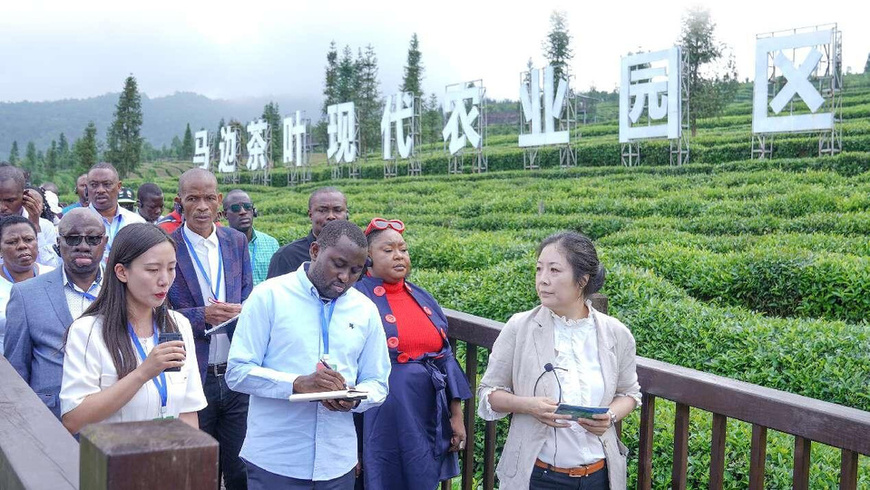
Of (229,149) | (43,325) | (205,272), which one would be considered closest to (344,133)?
(229,149)

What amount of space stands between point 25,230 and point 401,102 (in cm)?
2865

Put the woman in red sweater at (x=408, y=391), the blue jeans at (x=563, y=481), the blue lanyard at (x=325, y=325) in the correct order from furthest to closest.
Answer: the woman in red sweater at (x=408, y=391) → the blue lanyard at (x=325, y=325) → the blue jeans at (x=563, y=481)

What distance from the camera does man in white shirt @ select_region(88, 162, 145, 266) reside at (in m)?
5.28

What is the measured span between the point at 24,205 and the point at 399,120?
88.9ft

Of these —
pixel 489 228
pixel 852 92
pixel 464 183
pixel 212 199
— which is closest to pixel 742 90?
pixel 852 92

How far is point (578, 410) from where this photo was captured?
8.24 feet

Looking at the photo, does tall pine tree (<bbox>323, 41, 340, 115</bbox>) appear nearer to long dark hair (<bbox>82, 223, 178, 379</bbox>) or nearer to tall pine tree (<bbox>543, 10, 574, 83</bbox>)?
tall pine tree (<bbox>543, 10, 574, 83</bbox>)

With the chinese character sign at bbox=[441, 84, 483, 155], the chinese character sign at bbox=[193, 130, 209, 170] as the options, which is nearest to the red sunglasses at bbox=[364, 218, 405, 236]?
the chinese character sign at bbox=[441, 84, 483, 155]

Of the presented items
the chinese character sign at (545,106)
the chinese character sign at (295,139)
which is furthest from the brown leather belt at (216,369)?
the chinese character sign at (295,139)

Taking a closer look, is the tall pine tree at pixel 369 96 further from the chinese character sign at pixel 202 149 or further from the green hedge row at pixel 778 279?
the green hedge row at pixel 778 279

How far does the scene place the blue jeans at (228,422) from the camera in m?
3.60

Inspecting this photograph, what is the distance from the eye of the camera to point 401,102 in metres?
31.9

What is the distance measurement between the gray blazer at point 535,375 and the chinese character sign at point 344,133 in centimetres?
3185

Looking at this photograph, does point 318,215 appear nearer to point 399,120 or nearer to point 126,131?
point 399,120
